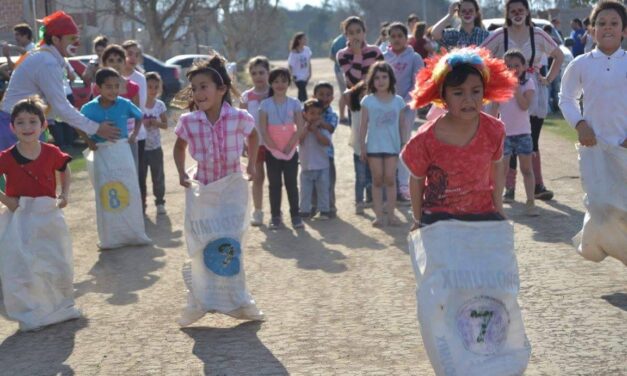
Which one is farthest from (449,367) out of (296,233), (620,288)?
(296,233)

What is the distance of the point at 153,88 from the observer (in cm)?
1290

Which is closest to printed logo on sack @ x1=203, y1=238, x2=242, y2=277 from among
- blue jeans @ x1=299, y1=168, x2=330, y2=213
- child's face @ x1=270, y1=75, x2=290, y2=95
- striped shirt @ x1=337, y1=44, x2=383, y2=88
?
child's face @ x1=270, y1=75, x2=290, y2=95

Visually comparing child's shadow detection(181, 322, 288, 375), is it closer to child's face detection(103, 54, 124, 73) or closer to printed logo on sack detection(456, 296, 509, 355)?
printed logo on sack detection(456, 296, 509, 355)

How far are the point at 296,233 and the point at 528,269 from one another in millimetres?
2994

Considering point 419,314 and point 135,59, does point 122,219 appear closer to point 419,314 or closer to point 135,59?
point 135,59

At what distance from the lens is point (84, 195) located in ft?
48.2

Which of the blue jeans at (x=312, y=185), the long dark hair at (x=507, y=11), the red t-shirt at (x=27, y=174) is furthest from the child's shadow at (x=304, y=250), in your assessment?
the long dark hair at (x=507, y=11)

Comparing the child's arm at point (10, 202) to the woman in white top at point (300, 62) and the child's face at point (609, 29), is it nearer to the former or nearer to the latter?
the child's face at point (609, 29)

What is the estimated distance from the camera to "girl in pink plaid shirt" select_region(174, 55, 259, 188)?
764 cm

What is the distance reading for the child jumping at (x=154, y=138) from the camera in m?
12.5

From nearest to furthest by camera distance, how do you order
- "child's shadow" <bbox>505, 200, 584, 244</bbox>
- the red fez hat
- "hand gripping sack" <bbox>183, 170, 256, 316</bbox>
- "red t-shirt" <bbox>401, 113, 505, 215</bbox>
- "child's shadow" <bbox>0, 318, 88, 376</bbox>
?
"red t-shirt" <bbox>401, 113, 505, 215</bbox>, "child's shadow" <bbox>0, 318, 88, 376</bbox>, "hand gripping sack" <bbox>183, 170, 256, 316</bbox>, the red fez hat, "child's shadow" <bbox>505, 200, 584, 244</bbox>

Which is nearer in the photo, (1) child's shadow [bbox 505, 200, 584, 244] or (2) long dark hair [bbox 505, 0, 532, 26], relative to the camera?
(1) child's shadow [bbox 505, 200, 584, 244]

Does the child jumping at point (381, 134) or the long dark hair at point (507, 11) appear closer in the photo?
the child jumping at point (381, 134)

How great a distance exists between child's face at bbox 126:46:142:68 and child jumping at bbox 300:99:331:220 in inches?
70.1
